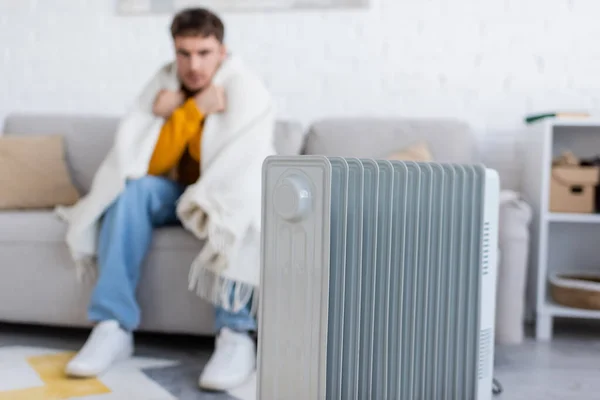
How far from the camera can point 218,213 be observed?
1.69 meters

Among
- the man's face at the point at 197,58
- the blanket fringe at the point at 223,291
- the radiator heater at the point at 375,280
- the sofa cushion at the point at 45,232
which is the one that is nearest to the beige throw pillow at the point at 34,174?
the sofa cushion at the point at 45,232

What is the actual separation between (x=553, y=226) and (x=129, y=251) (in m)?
1.58

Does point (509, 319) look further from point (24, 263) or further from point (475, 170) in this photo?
point (24, 263)

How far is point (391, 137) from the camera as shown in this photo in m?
2.23

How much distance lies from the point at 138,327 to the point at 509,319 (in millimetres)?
1074

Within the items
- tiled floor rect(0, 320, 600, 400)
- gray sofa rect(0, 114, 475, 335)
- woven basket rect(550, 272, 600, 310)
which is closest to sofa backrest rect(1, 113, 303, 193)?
gray sofa rect(0, 114, 475, 335)

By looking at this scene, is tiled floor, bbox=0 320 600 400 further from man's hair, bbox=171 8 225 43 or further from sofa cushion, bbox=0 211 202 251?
man's hair, bbox=171 8 225 43

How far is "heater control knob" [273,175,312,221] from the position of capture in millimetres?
963

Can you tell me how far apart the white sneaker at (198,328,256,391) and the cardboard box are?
1149mm

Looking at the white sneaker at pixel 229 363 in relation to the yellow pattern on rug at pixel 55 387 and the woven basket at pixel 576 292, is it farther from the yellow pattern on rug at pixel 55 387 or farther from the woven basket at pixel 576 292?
the woven basket at pixel 576 292

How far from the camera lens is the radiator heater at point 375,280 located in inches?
38.3

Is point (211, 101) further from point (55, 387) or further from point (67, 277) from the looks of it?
point (55, 387)

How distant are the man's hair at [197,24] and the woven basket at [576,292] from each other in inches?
52.5

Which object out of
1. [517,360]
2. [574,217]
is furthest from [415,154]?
[517,360]
